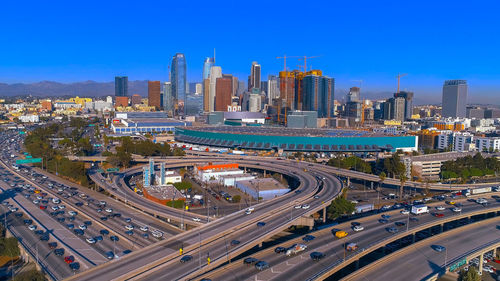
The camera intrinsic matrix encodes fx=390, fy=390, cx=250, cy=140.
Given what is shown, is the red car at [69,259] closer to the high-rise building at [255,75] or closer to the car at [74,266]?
the car at [74,266]

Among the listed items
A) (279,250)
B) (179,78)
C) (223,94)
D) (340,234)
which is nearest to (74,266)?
(279,250)

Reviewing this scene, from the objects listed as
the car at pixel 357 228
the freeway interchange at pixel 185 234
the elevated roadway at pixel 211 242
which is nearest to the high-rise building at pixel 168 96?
the freeway interchange at pixel 185 234

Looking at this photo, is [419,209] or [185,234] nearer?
[185,234]

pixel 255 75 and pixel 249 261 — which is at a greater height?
pixel 255 75

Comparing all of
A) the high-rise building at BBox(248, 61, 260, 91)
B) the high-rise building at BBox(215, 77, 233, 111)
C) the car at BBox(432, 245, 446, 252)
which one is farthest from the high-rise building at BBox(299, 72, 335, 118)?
the high-rise building at BBox(248, 61, 260, 91)

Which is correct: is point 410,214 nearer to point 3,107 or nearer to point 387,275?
point 387,275

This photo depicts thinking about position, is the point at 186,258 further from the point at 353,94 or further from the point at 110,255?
the point at 353,94

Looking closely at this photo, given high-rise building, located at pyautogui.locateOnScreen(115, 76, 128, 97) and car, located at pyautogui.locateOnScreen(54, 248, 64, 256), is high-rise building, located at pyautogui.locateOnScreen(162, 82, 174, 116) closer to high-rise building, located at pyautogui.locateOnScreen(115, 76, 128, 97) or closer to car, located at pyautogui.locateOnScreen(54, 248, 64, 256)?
high-rise building, located at pyautogui.locateOnScreen(115, 76, 128, 97)
